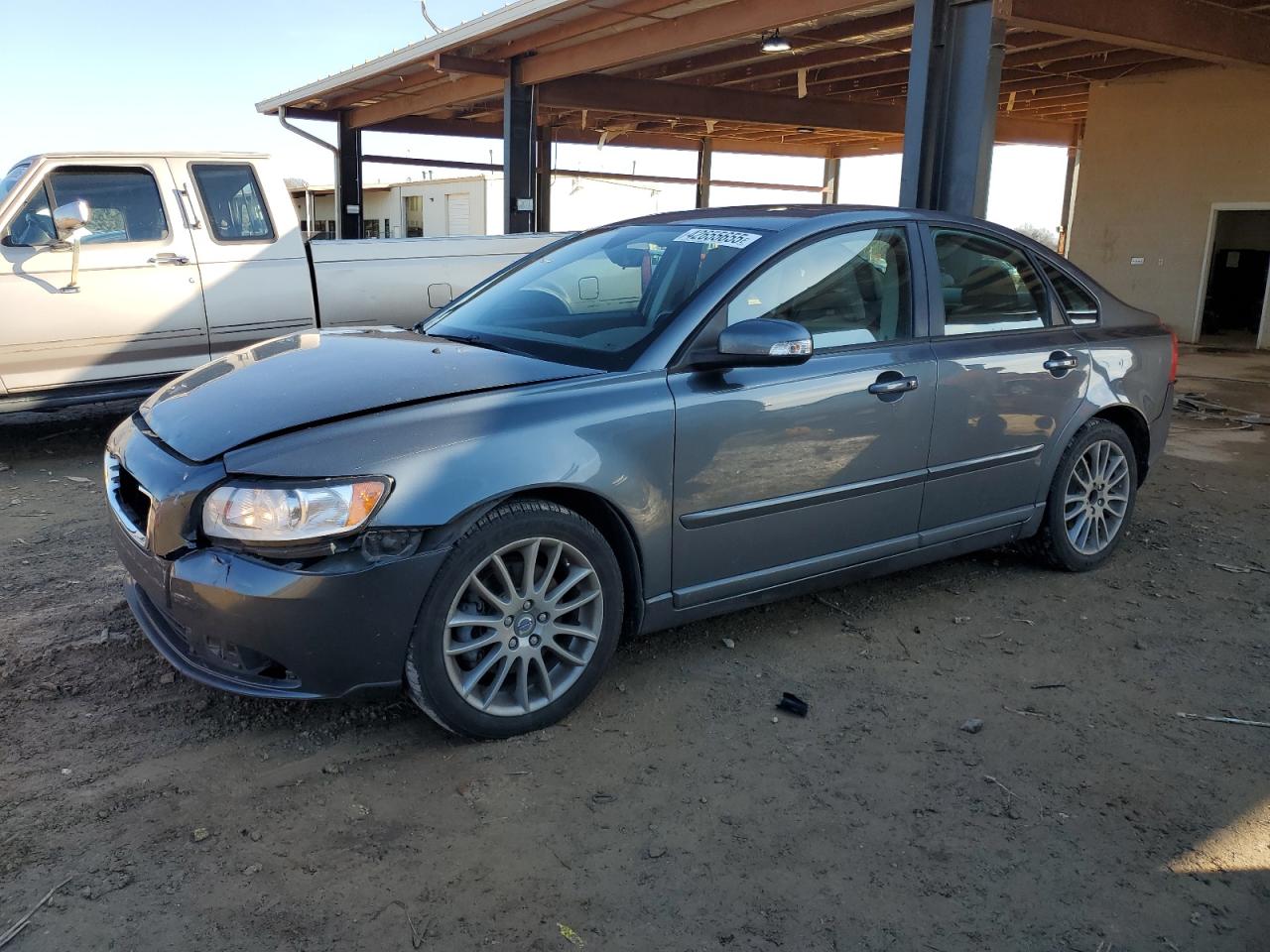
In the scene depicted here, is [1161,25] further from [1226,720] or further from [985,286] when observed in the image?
[1226,720]

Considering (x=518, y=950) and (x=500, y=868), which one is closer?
(x=518, y=950)

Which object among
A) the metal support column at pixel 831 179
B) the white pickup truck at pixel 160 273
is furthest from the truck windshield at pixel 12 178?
the metal support column at pixel 831 179

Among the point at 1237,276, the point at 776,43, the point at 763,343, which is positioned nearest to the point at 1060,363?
the point at 763,343

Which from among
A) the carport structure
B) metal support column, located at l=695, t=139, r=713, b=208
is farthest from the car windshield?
metal support column, located at l=695, t=139, r=713, b=208

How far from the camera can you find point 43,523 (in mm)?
5387

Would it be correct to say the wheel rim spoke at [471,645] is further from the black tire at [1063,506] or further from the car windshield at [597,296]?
the black tire at [1063,506]

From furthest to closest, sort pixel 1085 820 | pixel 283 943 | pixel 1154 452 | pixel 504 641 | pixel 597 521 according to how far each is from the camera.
→ 1. pixel 1154 452
2. pixel 597 521
3. pixel 504 641
4. pixel 1085 820
5. pixel 283 943

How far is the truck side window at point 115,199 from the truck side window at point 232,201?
33cm

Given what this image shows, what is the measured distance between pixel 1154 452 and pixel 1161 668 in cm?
170

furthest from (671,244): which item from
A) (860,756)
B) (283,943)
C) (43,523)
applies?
(43,523)

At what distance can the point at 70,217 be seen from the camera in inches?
256

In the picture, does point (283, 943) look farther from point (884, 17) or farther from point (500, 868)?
point (884, 17)

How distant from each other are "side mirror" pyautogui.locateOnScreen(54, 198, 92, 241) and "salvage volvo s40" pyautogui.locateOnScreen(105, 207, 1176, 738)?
11.4 ft

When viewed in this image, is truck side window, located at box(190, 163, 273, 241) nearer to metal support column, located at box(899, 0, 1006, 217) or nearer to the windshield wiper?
the windshield wiper
